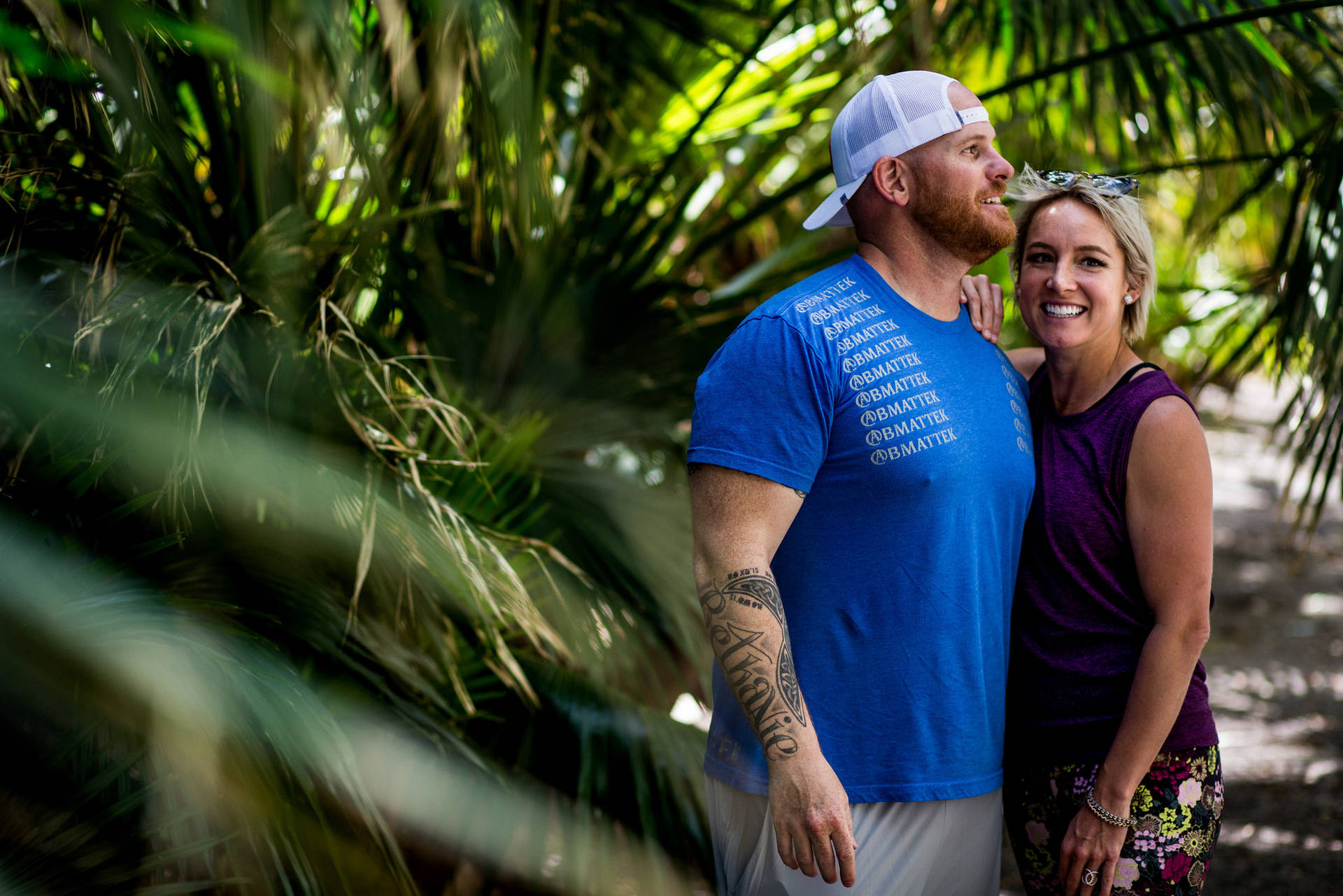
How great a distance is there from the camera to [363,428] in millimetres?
2012

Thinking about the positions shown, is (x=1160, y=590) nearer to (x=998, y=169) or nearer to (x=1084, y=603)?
(x=1084, y=603)

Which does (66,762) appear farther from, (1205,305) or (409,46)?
(1205,305)

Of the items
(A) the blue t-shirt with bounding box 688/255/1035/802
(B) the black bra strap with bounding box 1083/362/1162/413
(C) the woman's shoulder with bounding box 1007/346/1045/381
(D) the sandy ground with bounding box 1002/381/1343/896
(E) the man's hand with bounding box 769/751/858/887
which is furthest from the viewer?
(D) the sandy ground with bounding box 1002/381/1343/896

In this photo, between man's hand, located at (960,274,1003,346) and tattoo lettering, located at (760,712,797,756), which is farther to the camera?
man's hand, located at (960,274,1003,346)

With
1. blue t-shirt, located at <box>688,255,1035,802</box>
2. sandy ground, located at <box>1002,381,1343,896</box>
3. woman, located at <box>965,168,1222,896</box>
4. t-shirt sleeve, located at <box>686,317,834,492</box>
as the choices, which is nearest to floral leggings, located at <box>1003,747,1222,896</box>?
woman, located at <box>965,168,1222,896</box>

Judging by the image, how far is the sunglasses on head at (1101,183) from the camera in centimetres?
166

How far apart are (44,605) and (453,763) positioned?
0.82m

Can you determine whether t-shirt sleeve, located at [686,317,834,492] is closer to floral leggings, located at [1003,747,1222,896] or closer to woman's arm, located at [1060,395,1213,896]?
woman's arm, located at [1060,395,1213,896]

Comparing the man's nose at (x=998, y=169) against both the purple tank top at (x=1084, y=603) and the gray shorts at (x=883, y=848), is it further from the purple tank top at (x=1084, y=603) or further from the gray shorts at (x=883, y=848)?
the gray shorts at (x=883, y=848)

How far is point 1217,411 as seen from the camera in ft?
38.8

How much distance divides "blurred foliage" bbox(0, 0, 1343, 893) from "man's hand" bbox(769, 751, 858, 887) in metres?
0.70

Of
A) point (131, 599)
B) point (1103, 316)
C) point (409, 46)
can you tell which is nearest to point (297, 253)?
point (409, 46)

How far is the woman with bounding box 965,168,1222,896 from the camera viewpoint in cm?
151

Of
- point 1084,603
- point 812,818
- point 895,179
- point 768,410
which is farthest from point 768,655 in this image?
point 895,179
